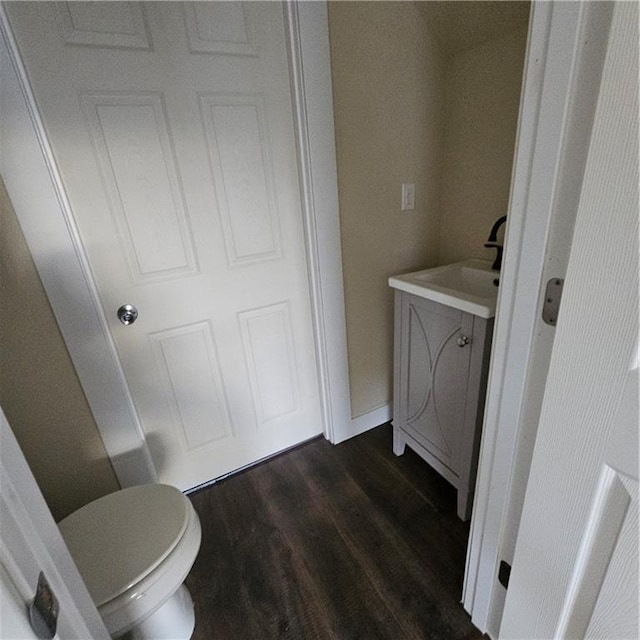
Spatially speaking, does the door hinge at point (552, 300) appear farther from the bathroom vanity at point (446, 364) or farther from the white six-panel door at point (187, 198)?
the white six-panel door at point (187, 198)

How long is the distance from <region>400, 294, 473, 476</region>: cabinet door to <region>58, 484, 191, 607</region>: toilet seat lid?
0.94m

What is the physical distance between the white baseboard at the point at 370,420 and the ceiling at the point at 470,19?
1.66 meters

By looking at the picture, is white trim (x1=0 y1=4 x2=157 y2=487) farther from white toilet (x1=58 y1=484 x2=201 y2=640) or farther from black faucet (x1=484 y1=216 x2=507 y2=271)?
black faucet (x1=484 y1=216 x2=507 y2=271)

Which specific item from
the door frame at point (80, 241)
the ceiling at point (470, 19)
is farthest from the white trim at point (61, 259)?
the ceiling at point (470, 19)

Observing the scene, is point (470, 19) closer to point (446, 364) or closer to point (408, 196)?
point (408, 196)

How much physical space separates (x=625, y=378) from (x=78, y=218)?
136 centimetres

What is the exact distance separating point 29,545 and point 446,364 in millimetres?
1163

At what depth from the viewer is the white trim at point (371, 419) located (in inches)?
70.9

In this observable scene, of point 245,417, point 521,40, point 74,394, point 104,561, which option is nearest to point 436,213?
point 521,40

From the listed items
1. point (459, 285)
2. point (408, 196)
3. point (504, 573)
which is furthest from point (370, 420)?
point (408, 196)

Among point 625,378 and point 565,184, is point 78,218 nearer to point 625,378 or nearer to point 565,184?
point 565,184

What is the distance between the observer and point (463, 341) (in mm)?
1133

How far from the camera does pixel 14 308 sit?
3.27 feet

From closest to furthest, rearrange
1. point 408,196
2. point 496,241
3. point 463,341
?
point 463,341
point 496,241
point 408,196
